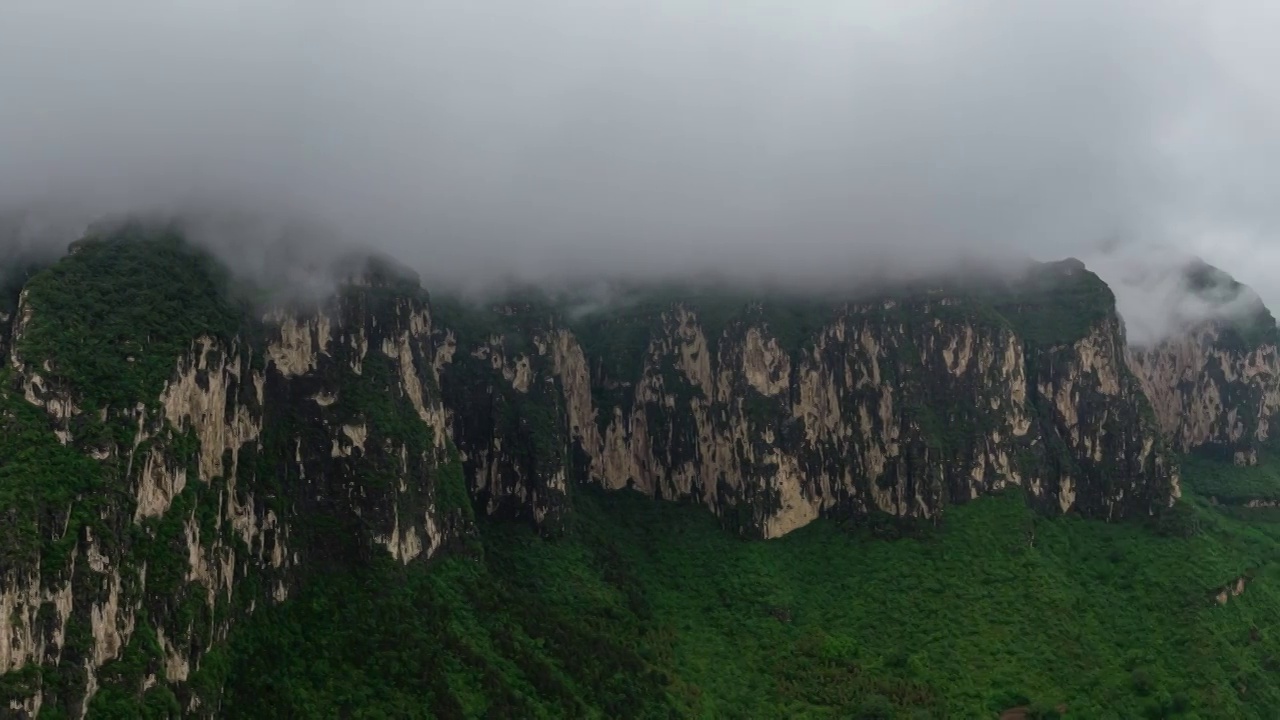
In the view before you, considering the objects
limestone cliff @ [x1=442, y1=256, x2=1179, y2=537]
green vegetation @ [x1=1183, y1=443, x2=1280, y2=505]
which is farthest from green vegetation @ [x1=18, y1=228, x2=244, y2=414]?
green vegetation @ [x1=1183, y1=443, x2=1280, y2=505]

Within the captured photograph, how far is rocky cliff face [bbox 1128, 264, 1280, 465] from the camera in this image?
144m

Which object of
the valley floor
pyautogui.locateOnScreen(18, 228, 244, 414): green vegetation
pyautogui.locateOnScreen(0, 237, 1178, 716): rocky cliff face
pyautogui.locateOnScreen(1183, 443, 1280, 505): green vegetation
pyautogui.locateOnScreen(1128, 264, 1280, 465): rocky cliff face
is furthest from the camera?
pyautogui.locateOnScreen(1128, 264, 1280, 465): rocky cliff face

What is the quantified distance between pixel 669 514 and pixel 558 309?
30.4m

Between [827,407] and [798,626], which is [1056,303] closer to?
[827,407]

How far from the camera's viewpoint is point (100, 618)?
47.0 m

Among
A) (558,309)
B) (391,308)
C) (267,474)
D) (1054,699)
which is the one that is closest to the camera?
(267,474)

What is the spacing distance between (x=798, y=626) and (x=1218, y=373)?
10096 centimetres

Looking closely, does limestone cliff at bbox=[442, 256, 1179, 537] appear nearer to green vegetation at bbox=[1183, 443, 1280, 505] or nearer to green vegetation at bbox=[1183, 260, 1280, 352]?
green vegetation at bbox=[1183, 443, 1280, 505]

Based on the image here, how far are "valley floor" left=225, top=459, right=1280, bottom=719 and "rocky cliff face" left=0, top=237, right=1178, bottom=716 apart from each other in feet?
13.1

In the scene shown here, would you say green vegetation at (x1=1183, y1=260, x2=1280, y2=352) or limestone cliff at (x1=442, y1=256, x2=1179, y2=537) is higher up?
green vegetation at (x1=1183, y1=260, x2=1280, y2=352)

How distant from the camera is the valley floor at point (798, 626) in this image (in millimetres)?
63500

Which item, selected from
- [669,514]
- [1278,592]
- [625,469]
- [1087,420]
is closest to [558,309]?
[625,469]

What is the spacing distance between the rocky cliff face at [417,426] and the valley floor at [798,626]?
4006mm

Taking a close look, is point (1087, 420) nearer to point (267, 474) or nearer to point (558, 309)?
point (558, 309)
